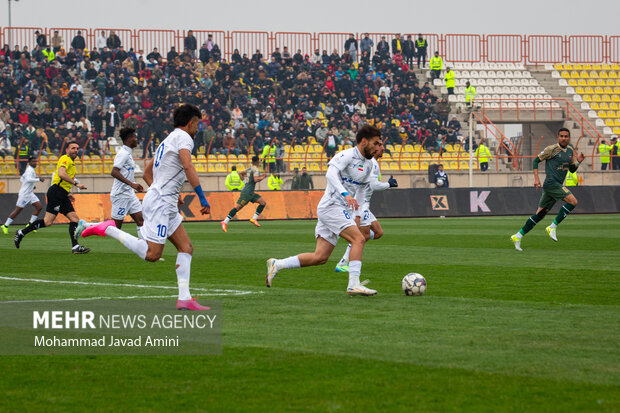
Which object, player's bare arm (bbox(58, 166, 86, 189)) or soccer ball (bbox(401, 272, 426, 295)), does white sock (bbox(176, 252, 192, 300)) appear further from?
player's bare arm (bbox(58, 166, 86, 189))

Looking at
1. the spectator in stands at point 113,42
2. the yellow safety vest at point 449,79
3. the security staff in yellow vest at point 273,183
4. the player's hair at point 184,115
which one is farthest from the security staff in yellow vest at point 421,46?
the player's hair at point 184,115

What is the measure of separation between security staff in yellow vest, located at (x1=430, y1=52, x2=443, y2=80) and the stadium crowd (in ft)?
4.84

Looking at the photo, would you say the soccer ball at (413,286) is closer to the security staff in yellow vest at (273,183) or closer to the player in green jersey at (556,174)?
the player in green jersey at (556,174)

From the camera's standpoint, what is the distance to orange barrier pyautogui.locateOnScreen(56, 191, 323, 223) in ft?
104

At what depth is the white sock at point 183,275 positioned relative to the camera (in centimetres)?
922

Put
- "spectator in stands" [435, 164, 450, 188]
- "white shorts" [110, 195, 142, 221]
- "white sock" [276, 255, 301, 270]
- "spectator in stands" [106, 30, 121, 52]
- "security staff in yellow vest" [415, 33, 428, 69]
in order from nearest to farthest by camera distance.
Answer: "white sock" [276, 255, 301, 270]
"white shorts" [110, 195, 142, 221]
"spectator in stands" [435, 164, 450, 188]
"spectator in stands" [106, 30, 121, 52]
"security staff in yellow vest" [415, 33, 428, 69]

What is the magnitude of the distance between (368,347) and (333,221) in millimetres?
3731

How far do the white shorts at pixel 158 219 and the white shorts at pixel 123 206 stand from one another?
819 centimetres

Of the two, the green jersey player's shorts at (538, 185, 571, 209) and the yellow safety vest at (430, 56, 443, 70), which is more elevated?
the yellow safety vest at (430, 56, 443, 70)

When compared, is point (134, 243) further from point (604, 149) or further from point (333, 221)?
point (604, 149)

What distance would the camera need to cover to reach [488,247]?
19.1 m

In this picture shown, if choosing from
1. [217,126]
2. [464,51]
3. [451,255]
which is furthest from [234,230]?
[464,51]

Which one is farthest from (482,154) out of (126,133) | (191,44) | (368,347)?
(368,347)

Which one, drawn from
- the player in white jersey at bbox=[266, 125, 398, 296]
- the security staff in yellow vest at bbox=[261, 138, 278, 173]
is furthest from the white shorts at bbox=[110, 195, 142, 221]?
the security staff in yellow vest at bbox=[261, 138, 278, 173]
